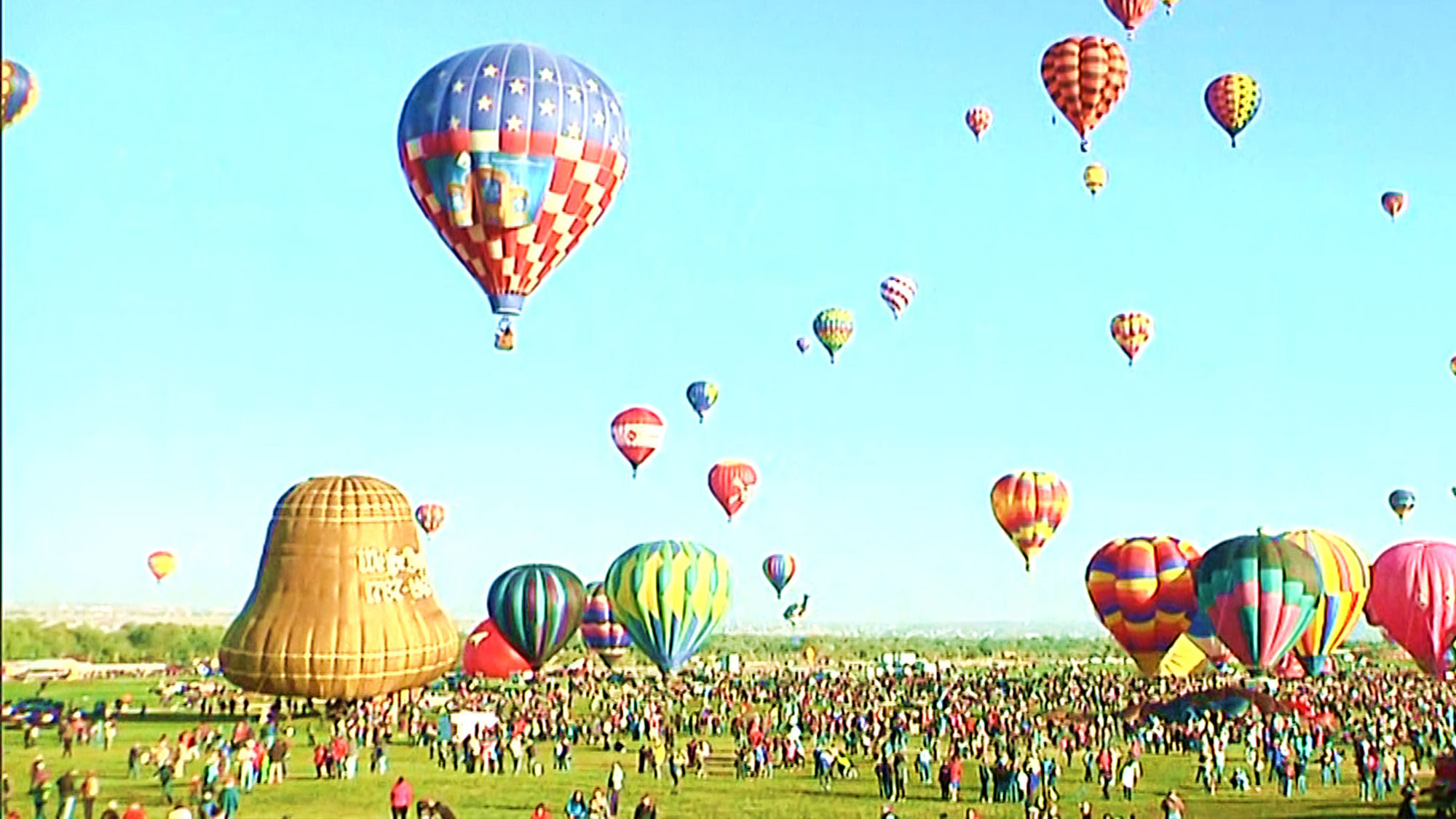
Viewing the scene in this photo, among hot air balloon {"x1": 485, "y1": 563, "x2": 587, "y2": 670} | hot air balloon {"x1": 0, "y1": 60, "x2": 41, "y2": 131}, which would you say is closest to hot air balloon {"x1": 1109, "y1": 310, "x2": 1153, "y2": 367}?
hot air balloon {"x1": 485, "y1": 563, "x2": 587, "y2": 670}

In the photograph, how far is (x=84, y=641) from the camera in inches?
2419

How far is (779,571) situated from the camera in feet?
214

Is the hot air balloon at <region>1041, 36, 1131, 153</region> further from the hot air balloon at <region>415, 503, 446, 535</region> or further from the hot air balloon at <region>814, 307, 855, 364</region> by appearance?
the hot air balloon at <region>415, 503, 446, 535</region>

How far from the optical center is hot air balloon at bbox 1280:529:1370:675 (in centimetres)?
3681

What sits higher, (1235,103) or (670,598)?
(1235,103)

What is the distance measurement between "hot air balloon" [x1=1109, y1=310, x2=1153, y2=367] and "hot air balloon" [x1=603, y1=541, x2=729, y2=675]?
15.7 meters

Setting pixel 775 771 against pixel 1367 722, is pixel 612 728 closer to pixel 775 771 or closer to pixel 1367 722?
pixel 775 771

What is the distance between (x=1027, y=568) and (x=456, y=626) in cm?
2146

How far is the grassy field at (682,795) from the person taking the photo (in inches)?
802

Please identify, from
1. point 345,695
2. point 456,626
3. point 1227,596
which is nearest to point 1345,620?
point 1227,596

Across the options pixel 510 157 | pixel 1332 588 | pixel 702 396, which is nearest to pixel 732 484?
pixel 702 396

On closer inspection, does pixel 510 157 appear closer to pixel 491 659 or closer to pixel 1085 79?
pixel 1085 79

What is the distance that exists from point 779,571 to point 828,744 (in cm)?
3740

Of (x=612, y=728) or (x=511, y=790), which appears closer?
(x=511, y=790)
